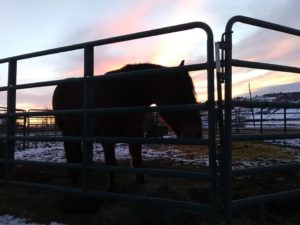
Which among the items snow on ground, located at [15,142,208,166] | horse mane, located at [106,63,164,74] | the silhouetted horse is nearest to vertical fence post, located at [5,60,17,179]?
the silhouetted horse

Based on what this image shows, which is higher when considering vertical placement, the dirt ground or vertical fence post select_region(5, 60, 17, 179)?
vertical fence post select_region(5, 60, 17, 179)

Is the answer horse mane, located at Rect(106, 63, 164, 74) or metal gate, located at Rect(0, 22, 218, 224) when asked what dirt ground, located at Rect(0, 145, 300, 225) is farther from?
horse mane, located at Rect(106, 63, 164, 74)

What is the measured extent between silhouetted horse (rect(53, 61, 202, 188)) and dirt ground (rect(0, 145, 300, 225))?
2.39 feet

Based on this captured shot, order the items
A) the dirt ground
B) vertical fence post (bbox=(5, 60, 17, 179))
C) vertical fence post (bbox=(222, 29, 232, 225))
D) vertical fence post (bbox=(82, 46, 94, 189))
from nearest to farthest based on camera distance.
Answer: vertical fence post (bbox=(222, 29, 232, 225)) < vertical fence post (bbox=(82, 46, 94, 189)) < the dirt ground < vertical fence post (bbox=(5, 60, 17, 179))

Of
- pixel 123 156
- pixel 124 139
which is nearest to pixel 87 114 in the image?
pixel 124 139

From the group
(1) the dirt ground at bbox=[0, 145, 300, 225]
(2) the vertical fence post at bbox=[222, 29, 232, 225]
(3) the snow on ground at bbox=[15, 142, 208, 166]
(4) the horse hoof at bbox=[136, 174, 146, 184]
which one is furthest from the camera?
(3) the snow on ground at bbox=[15, 142, 208, 166]

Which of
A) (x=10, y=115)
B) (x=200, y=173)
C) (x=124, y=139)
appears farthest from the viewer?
(x=10, y=115)

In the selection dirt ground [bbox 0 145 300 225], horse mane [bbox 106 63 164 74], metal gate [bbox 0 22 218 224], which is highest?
horse mane [bbox 106 63 164 74]

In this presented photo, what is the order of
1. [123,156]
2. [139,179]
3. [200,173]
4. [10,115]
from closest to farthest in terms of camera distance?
[200,173] → [10,115] → [139,179] → [123,156]

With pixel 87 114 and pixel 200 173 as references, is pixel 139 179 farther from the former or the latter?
pixel 200 173

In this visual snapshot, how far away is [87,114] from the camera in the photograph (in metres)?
4.02

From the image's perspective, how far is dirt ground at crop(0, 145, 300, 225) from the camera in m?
4.21

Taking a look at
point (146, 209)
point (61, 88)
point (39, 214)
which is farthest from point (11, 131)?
point (61, 88)

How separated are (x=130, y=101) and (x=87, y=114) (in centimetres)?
173
